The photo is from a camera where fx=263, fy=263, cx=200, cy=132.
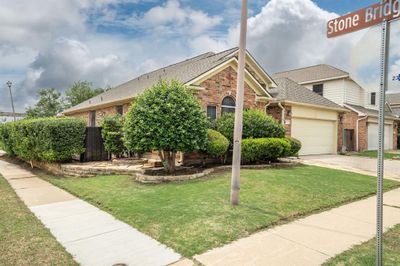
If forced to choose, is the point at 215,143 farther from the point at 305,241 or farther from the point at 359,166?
the point at 359,166

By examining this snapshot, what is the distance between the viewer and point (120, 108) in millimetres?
16234

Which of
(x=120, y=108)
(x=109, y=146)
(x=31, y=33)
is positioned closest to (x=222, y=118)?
(x=109, y=146)

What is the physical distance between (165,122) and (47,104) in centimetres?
4247

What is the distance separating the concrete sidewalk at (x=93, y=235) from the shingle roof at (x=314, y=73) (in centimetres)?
2148

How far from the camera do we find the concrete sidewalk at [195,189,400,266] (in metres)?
3.46

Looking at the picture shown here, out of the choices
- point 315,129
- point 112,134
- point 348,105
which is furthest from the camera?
point 348,105

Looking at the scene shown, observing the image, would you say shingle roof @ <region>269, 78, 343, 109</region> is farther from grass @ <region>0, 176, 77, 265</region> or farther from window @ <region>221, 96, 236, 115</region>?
grass @ <region>0, 176, 77, 265</region>

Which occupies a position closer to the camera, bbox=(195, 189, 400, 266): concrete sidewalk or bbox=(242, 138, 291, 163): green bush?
bbox=(195, 189, 400, 266): concrete sidewalk

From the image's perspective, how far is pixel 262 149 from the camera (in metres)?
10.7

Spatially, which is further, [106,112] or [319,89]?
[319,89]

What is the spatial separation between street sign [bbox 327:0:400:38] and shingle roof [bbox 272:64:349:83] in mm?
20500

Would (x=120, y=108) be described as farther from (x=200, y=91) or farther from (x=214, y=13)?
(x=214, y=13)

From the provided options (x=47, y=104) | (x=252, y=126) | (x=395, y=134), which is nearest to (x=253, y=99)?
(x=252, y=126)

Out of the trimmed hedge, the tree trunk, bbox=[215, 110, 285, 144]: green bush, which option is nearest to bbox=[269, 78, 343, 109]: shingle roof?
bbox=[215, 110, 285, 144]: green bush
